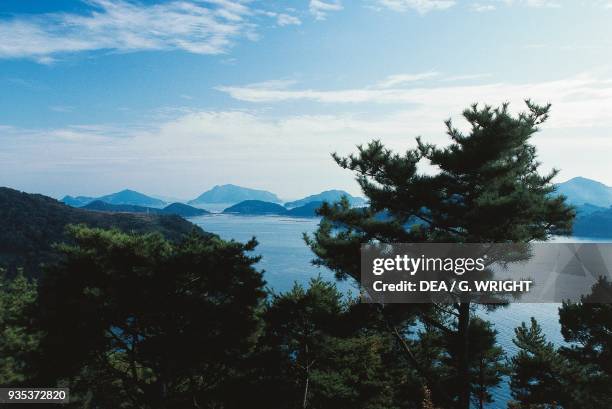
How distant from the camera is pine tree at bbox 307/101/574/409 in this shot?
1112 cm

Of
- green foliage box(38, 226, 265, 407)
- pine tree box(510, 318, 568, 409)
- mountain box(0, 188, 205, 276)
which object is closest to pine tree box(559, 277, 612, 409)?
pine tree box(510, 318, 568, 409)

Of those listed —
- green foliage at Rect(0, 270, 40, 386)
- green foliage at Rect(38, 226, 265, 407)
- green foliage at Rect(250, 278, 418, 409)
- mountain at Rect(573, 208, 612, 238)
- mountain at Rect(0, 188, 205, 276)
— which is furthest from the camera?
mountain at Rect(573, 208, 612, 238)

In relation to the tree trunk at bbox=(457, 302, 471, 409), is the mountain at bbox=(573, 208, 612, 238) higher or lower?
higher

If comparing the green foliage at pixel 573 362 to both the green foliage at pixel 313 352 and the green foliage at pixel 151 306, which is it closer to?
the green foliage at pixel 313 352

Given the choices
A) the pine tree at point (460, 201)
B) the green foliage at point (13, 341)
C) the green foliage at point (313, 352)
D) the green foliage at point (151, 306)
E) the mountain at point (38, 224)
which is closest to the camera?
the pine tree at point (460, 201)

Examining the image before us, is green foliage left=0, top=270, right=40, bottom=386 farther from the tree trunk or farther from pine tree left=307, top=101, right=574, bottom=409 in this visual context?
the tree trunk

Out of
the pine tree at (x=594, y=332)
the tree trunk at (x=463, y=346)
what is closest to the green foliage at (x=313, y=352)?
the tree trunk at (x=463, y=346)

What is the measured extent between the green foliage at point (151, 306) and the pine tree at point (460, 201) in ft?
11.5

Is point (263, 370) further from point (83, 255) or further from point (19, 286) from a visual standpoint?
point (19, 286)

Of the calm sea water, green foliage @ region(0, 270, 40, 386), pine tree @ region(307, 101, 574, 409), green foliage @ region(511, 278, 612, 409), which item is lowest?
the calm sea water

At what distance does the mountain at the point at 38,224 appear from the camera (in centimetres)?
10006

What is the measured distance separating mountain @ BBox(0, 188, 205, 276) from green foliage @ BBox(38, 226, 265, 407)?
245 ft

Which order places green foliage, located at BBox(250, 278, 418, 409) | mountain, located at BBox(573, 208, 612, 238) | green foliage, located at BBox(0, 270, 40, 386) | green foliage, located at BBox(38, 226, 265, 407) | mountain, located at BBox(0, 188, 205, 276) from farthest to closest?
mountain, located at BBox(573, 208, 612, 238) < mountain, located at BBox(0, 188, 205, 276) < green foliage, located at BBox(0, 270, 40, 386) < green foliage, located at BBox(250, 278, 418, 409) < green foliage, located at BBox(38, 226, 265, 407)

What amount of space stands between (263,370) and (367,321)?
399 cm
